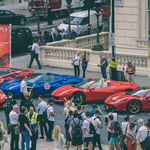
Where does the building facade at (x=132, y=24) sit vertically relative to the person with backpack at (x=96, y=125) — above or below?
above

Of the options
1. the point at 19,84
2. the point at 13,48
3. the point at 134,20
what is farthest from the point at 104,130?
the point at 13,48

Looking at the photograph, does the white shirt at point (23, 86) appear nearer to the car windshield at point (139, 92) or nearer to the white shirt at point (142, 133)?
the car windshield at point (139, 92)

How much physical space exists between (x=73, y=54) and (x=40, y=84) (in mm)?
7133

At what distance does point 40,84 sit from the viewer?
112ft

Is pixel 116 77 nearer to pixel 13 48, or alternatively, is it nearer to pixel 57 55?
pixel 57 55

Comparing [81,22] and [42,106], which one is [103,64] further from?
[81,22]

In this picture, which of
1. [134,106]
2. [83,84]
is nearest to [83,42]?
[83,84]

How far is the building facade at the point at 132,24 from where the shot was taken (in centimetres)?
4159

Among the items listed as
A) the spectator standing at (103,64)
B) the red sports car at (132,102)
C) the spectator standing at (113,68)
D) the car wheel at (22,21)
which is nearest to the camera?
the red sports car at (132,102)

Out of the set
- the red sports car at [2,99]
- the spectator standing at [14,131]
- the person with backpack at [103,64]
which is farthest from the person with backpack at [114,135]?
the person with backpack at [103,64]

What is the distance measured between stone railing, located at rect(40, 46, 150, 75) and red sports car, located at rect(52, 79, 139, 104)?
543 centimetres

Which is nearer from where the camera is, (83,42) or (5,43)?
(5,43)

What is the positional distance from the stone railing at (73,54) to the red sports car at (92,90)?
5.43 meters

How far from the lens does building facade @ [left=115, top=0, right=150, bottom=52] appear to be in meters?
41.6
